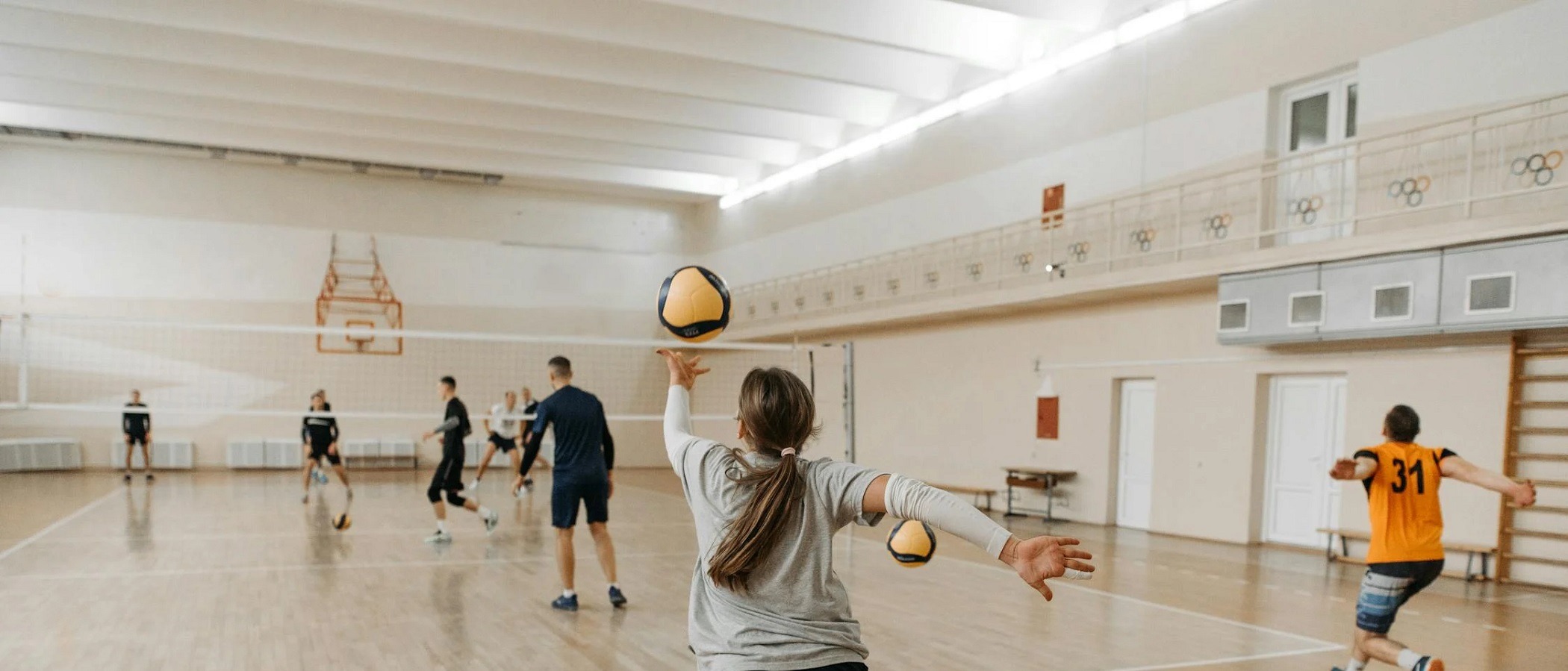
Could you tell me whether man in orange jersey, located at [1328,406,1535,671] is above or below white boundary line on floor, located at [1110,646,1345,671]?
above

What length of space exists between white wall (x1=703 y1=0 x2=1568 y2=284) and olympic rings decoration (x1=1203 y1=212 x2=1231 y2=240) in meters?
0.89

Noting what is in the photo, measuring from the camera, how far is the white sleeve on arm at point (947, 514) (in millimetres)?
1941

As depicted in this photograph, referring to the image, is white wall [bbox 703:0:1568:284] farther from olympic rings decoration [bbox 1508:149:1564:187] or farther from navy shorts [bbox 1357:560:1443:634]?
navy shorts [bbox 1357:560:1443:634]

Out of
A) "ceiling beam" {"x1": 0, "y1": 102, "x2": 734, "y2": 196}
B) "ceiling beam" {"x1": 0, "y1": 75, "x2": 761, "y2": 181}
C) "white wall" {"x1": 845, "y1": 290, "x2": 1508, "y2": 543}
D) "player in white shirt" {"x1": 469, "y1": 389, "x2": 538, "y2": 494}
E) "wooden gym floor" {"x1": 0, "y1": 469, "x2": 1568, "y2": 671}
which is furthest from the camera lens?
"ceiling beam" {"x1": 0, "y1": 102, "x2": 734, "y2": 196}

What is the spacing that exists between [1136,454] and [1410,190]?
5.37 meters

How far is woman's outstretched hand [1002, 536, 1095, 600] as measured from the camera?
1.87 metres

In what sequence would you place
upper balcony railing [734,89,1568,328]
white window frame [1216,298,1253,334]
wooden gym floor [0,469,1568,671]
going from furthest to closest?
white window frame [1216,298,1253,334] → upper balcony railing [734,89,1568,328] → wooden gym floor [0,469,1568,671]

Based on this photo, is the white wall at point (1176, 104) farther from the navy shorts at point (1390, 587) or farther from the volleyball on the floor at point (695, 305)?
the volleyball on the floor at point (695, 305)

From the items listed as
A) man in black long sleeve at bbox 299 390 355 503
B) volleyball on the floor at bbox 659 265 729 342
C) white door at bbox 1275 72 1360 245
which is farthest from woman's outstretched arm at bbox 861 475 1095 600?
man in black long sleeve at bbox 299 390 355 503

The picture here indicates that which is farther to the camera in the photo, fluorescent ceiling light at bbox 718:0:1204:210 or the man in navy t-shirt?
fluorescent ceiling light at bbox 718:0:1204:210

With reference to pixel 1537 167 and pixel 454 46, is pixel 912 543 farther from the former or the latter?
pixel 454 46

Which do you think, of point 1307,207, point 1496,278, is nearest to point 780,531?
point 1496,278

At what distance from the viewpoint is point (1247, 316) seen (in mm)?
11727

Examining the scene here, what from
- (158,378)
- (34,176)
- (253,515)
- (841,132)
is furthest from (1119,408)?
(34,176)
